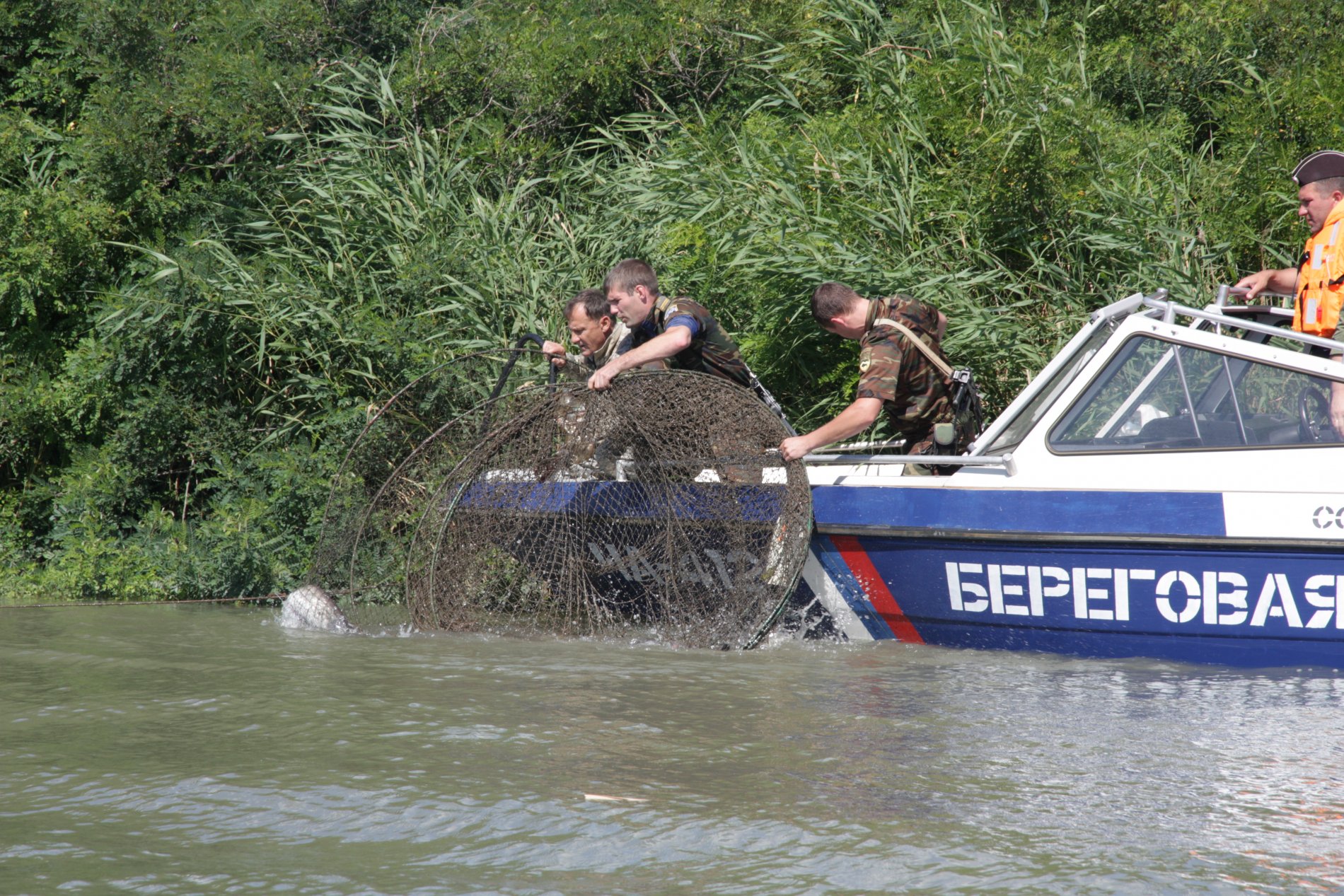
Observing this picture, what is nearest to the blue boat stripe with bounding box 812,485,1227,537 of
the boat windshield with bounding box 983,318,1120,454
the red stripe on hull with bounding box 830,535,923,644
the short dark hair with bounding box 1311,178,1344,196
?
the red stripe on hull with bounding box 830,535,923,644

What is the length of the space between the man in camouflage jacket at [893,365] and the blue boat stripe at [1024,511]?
0.31 metres

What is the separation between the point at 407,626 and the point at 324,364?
9.11 ft

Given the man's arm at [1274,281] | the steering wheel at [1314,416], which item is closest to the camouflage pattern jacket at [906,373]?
the man's arm at [1274,281]

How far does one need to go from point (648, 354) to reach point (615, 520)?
2.55 ft

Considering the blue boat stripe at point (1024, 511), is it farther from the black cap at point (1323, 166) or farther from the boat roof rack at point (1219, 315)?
the black cap at point (1323, 166)

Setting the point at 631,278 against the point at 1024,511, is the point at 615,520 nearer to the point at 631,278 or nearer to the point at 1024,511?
the point at 631,278

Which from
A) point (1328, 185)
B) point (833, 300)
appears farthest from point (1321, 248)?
point (833, 300)

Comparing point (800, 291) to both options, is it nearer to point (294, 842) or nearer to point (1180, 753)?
point (1180, 753)

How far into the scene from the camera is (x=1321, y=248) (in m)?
5.09

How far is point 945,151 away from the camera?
7828mm

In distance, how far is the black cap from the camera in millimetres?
5129

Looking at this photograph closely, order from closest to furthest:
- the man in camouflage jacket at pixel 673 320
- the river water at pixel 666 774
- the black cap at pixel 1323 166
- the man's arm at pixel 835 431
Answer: the river water at pixel 666 774 < the black cap at pixel 1323 166 < the man's arm at pixel 835 431 < the man in camouflage jacket at pixel 673 320

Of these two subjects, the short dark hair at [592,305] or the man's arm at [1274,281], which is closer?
the man's arm at [1274,281]

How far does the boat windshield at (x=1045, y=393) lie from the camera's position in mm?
5395
